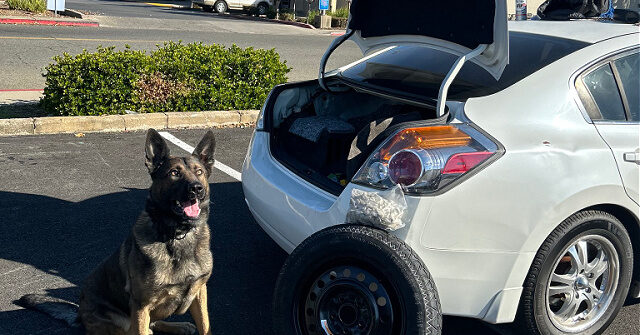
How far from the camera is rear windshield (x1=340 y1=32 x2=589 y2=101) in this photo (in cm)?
380

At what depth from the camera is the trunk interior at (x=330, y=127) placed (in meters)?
3.98

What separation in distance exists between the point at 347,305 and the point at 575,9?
144 inches

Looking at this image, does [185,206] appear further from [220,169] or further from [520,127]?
[220,169]

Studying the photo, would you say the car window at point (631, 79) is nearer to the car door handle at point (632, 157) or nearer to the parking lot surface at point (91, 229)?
the car door handle at point (632, 157)

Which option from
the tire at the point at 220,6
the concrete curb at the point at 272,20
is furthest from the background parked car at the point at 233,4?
A: the concrete curb at the point at 272,20

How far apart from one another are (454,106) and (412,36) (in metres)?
0.73

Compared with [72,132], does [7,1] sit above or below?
above

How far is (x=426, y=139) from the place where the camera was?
3283 millimetres

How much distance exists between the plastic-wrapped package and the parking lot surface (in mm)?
995

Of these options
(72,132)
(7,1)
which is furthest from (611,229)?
(7,1)

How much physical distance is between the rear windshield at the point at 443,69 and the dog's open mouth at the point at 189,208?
1380mm

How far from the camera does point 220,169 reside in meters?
6.77

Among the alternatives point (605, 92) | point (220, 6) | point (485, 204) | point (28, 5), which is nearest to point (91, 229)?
point (485, 204)

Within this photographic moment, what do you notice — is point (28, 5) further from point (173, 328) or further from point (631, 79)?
point (631, 79)
